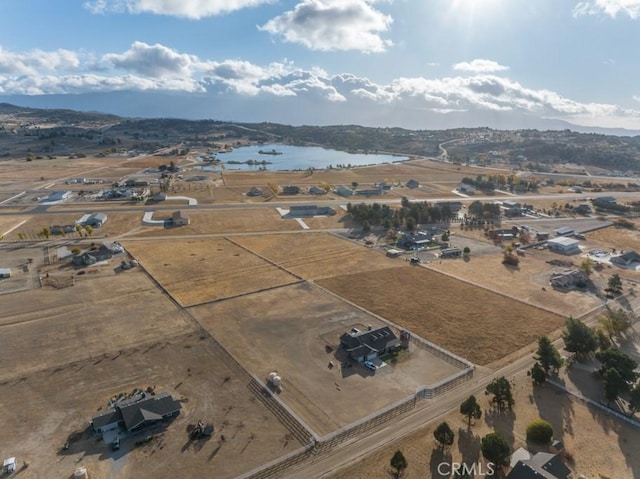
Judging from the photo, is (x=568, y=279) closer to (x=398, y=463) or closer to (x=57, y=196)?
(x=398, y=463)

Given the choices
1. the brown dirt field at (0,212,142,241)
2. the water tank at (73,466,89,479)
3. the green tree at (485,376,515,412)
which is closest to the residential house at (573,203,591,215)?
the green tree at (485,376,515,412)

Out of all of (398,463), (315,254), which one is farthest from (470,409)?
(315,254)

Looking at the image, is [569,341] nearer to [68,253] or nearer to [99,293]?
[99,293]

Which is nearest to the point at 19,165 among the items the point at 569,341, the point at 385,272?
the point at 385,272

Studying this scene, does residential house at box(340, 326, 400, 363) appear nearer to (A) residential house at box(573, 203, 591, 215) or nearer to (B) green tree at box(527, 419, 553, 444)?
(B) green tree at box(527, 419, 553, 444)

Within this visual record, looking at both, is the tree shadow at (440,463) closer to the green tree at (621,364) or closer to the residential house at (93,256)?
the green tree at (621,364)

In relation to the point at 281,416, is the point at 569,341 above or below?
above

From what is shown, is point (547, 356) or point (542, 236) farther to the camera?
point (542, 236)
